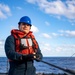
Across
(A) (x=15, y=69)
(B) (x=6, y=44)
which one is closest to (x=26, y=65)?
(A) (x=15, y=69)

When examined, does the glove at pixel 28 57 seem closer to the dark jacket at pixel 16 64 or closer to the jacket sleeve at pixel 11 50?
the jacket sleeve at pixel 11 50

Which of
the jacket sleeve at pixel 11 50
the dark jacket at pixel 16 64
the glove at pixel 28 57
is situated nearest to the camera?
the glove at pixel 28 57

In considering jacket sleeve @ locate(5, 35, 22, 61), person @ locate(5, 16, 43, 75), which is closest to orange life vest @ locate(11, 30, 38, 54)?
person @ locate(5, 16, 43, 75)

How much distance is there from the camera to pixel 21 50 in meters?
5.62

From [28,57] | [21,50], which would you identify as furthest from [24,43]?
[28,57]

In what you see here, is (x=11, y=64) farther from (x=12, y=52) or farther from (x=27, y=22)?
(x=27, y=22)

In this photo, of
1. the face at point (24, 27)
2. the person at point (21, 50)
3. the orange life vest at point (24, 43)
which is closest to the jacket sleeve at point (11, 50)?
the person at point (21, 50)

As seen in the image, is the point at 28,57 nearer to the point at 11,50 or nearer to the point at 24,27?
the point at 11,50

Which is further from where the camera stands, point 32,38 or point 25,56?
point 32,38

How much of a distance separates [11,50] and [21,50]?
229mm

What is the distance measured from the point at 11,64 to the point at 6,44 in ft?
1.44

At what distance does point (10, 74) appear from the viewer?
18.6 ft

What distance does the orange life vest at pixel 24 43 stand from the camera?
5613mm

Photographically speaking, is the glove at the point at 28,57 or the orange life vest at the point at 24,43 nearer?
the glove at the point at 28,57
